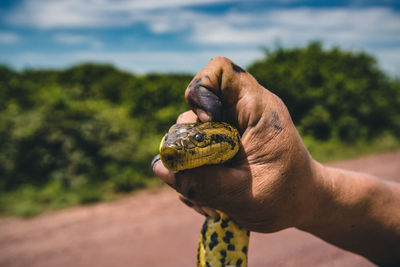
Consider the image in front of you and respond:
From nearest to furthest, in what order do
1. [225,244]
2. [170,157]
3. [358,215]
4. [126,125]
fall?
1. [170,157]
2. [358,215]
3. [225,244]
4. [126,125]

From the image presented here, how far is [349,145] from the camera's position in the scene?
43.6 ft

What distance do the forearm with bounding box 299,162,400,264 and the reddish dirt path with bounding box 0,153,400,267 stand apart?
2.19 meters

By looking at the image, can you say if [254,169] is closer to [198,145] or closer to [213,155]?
[213,155]

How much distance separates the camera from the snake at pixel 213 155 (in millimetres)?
1737

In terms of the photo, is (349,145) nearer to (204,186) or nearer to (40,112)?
(40,112)

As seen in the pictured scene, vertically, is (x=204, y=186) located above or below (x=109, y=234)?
above

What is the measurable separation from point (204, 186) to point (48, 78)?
2508 cm

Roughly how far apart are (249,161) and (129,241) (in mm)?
4173

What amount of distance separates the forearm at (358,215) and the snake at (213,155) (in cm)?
53

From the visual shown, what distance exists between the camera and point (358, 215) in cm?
208

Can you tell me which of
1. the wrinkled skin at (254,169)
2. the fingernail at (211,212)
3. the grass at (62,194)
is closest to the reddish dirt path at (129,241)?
the grass at (62,194)

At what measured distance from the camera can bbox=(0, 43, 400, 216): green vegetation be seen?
7.91 metres

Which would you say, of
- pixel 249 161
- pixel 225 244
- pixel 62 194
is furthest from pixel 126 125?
pixel 249 161

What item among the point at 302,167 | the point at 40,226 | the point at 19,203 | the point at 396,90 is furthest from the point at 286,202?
the point at 396,90
